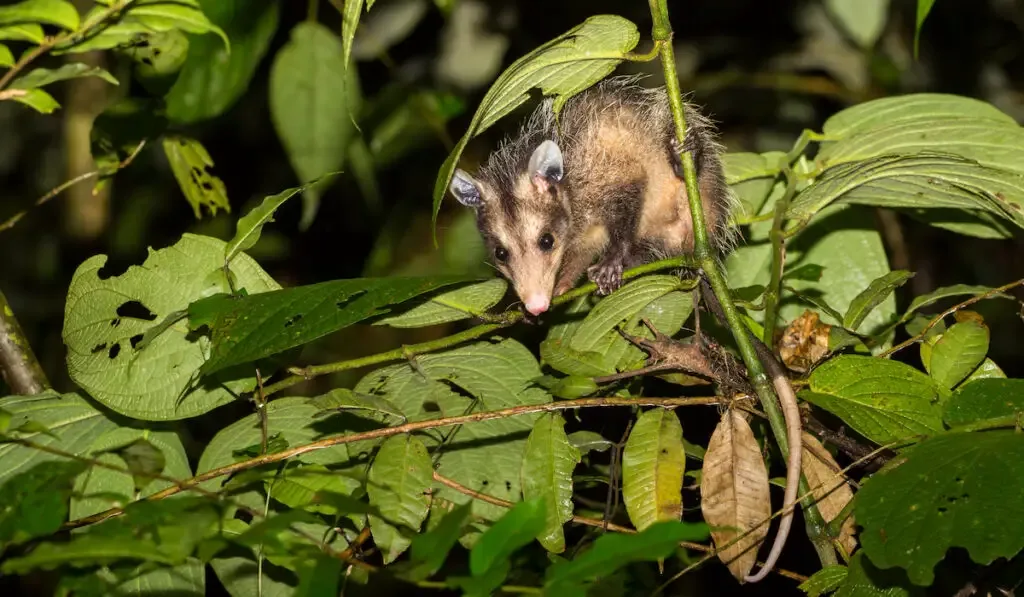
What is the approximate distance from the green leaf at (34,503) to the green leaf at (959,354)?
125 cm

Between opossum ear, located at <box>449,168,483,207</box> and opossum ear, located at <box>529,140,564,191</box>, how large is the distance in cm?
21

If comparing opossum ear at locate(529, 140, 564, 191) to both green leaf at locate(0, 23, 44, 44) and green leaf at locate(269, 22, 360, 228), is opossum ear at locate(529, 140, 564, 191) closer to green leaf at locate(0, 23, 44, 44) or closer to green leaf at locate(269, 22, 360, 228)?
green leaf at locate(269, 22, 360, 228)

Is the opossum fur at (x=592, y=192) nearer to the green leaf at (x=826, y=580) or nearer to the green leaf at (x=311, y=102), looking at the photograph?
the green leaf at (x=311, y=102)

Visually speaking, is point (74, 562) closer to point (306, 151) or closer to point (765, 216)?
point (765, 216)

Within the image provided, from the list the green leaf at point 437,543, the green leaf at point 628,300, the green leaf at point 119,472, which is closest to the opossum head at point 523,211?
the green leaf at point 628,300

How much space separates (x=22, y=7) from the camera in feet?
5.87

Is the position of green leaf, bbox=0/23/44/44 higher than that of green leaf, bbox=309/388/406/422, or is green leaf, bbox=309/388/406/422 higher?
green leaf, bbox=0/23/44/44

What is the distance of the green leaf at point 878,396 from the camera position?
1.57 metres

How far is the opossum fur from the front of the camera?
2.62 metres

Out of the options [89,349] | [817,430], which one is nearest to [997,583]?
[817,430]

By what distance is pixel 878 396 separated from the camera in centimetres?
161

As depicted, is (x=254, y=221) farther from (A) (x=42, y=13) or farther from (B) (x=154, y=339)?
(A) (x=42, y=13)

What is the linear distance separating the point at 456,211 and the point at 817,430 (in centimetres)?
244

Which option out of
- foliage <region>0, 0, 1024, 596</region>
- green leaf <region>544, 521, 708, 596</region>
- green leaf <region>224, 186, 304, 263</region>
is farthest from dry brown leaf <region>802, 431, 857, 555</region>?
green leaf <region>224, 186, 304, 263</region>
